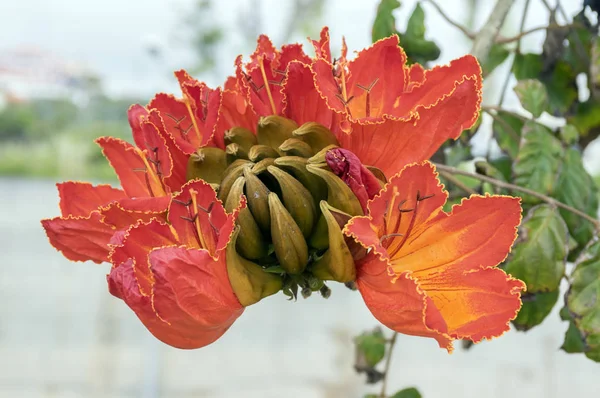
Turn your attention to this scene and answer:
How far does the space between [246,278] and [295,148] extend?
7 centimetres

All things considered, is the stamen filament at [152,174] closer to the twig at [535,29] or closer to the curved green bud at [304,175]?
the curved green bud at [304,175]

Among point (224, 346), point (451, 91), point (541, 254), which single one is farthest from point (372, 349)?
point (224, 346)

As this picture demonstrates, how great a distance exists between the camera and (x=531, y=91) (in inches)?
19.3

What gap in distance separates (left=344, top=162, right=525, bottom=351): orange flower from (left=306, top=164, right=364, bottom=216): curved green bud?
1 centimetres

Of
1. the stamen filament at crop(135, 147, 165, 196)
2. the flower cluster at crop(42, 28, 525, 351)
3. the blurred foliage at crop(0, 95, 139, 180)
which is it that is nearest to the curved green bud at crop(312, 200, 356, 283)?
the flower cluster at crop(42, 28, 525, 351)

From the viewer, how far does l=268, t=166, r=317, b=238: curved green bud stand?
30 cm

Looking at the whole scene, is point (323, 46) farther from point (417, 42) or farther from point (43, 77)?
point (43, 77)

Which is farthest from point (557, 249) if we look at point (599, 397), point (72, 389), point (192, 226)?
point (72, 389)

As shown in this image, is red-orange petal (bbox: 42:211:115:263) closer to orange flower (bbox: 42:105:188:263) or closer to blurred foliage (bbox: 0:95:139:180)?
orange flower (bbox: 42:105:188:263)

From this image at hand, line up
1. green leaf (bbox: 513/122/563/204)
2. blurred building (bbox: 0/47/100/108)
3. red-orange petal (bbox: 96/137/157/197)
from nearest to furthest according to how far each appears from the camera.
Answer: red-orange petal (bbox: 96/137/157/197)
green leaf (bbox: 513/122/563/204)
blurred building (bbox: 0/47/100/108)

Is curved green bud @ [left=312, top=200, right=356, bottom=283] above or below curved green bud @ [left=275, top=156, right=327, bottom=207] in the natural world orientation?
below

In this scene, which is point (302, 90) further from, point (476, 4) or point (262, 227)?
point (476, 4)

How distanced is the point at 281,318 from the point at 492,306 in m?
3.42

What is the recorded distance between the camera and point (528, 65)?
1.85 feet
